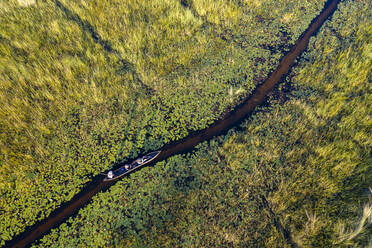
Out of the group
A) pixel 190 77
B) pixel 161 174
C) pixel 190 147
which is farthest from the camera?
pixel 190 77

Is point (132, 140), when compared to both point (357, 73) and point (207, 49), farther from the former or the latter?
point (357, 73)

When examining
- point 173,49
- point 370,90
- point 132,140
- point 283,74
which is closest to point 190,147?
point 132,140

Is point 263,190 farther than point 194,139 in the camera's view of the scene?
No

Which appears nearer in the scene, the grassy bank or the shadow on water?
the grassy bank

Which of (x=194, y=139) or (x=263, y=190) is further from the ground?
(x=194, y=139)
